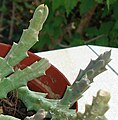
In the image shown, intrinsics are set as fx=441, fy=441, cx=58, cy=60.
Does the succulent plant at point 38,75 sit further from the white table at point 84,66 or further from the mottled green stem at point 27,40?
the white table at point 84,66

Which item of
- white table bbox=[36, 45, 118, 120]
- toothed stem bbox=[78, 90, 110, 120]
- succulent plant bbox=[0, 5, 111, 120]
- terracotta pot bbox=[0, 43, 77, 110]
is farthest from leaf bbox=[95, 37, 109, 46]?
toothed stem bbox=[78, 90, 110, 120]

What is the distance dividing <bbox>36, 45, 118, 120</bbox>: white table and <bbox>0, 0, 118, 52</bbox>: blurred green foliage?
344 millimetres

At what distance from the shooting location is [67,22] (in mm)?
2043

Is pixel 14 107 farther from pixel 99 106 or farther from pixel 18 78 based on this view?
pixel 99 106

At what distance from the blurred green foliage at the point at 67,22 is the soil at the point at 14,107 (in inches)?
28.0

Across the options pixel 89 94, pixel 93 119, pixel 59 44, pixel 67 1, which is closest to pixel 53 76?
pixel 89 94

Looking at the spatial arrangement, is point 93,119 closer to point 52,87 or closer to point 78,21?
point 52,87

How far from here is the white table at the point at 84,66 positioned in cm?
98

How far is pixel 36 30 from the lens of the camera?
64 cm

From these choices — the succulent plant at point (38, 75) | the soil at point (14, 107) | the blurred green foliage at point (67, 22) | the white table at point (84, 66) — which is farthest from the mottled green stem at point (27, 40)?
the blurred green foliage at point (67, 22)

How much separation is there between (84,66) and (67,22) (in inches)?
38.5

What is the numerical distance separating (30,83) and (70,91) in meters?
0.22

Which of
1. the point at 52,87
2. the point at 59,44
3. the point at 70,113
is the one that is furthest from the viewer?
the point at 59,44

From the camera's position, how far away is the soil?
79 centimetres
